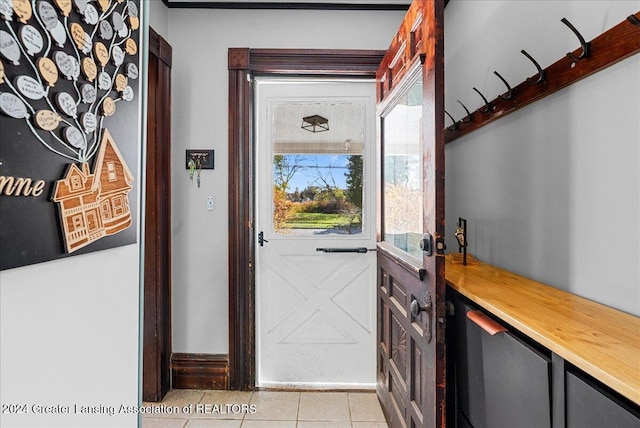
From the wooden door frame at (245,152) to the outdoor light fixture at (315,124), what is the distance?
0.96 feet

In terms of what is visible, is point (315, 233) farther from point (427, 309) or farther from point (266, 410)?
point (427, 309)

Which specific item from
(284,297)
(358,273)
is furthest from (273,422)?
(358,273)

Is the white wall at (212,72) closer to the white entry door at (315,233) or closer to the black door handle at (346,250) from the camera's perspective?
the white entry door at (315,233)

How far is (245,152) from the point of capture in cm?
235

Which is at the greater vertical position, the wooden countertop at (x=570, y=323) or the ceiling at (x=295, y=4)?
the ceiling at (x=295, y=4)

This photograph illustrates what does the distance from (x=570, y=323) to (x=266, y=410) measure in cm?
187

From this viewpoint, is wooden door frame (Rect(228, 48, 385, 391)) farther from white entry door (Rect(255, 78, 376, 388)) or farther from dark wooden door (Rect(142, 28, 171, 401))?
dark wooden door (Rect(142, 28, 171, 401))

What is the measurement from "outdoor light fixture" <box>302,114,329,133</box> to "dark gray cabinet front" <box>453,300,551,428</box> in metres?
1.60

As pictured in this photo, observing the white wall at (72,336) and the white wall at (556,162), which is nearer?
the white wall at (72,336)

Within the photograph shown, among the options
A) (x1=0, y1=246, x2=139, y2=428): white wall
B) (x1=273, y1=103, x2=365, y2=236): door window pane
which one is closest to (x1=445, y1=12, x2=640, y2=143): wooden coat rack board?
(x1=273, y1=103, x2=365, y2=236): door window pane

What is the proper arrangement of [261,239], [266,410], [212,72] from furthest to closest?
[261,239] → [212,72] → [266,410]

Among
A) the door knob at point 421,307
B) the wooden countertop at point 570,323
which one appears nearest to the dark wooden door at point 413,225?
the door knob at point 421,307

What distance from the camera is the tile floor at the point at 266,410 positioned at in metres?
2.02

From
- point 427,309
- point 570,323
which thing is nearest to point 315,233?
point 427,309
